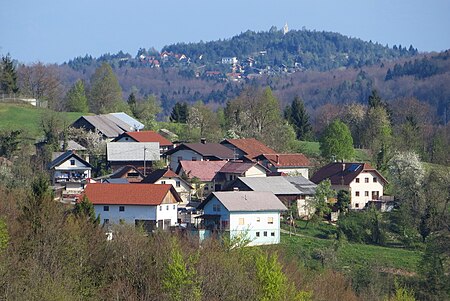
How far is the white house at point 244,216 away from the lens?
35938mm

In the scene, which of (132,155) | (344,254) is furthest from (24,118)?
(344,254)

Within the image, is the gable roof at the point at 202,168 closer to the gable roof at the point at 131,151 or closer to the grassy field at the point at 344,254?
the gable roof at the point at 131,151

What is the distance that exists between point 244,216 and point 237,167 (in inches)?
300

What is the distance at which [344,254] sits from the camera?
3434 cm

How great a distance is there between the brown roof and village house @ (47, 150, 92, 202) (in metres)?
7.33

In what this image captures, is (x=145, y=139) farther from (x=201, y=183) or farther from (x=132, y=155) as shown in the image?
(x=201, y=183)

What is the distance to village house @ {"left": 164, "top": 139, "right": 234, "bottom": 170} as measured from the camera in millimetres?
47312

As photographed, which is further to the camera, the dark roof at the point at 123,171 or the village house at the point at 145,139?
the village house at the point at 145,139

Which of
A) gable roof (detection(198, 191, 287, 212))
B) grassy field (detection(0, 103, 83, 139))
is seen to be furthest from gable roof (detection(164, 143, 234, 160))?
gable roof (detection(198, 191, 287, 212))

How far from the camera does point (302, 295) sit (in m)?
23.2

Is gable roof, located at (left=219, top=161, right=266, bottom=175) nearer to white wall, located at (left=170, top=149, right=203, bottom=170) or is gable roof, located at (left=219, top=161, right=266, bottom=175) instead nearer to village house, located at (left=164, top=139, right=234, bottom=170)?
village house, located at (left=164, top=139, right=234, bottom=170)

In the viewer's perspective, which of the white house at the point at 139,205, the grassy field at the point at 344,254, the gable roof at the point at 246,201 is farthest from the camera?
the gable roof at the point at 246,201

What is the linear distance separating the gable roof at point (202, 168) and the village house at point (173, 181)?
5.42 ft

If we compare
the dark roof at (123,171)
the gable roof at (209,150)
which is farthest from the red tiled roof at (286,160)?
the dark roof at (123,171)
